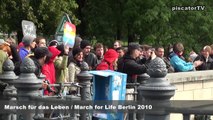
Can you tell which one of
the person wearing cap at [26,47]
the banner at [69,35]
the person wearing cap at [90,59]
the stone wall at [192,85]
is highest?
the banner at [69,35]

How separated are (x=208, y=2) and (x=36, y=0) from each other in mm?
11036

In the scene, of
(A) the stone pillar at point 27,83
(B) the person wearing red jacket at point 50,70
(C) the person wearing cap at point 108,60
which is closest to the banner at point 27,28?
(C) the person wearing cap at point 108,60

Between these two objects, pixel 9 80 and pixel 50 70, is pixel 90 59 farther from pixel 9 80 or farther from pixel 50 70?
pixel 9 80

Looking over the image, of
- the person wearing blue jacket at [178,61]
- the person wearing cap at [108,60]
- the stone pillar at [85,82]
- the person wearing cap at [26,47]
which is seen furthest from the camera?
the person wearing blue jacket at [178,61]

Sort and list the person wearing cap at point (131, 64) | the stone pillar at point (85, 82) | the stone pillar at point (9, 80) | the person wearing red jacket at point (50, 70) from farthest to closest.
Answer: the person wearing cap at point (131, 64) → the person wearing red jacket at point (50, 70) → the stone pillar at point (85, 82) → the stone pillar at point (9, 80)

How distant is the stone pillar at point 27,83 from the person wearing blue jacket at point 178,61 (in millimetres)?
6581

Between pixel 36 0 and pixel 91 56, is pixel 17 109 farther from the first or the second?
pixel 36 0

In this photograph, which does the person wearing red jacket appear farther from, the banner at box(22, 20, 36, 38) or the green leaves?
the green leaves

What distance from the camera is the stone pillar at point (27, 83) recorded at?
6035 mm

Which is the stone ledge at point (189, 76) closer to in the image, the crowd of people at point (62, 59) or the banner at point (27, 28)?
the crowd of people at point (62, 59)

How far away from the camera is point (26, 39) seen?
10.3 m

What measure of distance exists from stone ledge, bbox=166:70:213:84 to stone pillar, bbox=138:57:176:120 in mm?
6882

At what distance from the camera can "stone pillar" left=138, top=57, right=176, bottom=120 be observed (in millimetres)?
4926

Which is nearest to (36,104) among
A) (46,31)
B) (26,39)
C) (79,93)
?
(79,93)
